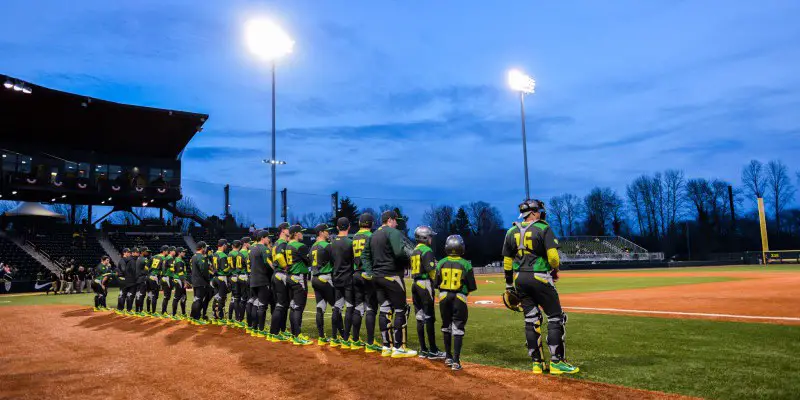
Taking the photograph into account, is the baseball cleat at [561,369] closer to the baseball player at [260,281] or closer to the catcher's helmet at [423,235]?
the catcher's helmet at [423,235]

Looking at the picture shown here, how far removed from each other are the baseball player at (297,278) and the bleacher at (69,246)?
36.0m

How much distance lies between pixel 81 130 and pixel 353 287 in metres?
47.1

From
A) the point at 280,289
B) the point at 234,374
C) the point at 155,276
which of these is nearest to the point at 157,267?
the point at 155,276

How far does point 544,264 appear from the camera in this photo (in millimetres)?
7105

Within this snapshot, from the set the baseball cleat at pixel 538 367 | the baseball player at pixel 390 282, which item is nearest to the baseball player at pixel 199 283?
the baseball player at pixel 390 282

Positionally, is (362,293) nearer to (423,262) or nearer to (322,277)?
(322,277)

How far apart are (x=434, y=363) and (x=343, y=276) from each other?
8.75ft

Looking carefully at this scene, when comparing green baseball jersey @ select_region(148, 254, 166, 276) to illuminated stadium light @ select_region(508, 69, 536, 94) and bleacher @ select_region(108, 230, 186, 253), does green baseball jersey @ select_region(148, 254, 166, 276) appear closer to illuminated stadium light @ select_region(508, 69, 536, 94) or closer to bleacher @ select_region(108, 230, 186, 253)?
illuminated stadium light @ select_region(508, 69, 536, 94)

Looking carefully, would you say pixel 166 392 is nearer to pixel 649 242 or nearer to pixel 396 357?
pixel 396 357

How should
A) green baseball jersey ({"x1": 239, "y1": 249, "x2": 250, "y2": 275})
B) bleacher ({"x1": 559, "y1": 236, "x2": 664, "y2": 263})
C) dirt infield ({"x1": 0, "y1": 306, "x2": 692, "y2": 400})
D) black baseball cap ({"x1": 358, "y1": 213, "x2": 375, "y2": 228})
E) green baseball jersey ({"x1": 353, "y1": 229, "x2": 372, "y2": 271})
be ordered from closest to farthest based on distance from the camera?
dirt infield ({"x1": 0, "y1": 306, "x2": 692, "y2": 400}) → green baseball jersey ({"x1": 353, "y1": 229, "x2": 372, "y2": 271}) → black baseball cap ({"x1": 358, "y1": 213, "x2": 375, "y2": 228}) → green baseball jersey ({"x1": 239, "y1": 249, "x2": 250, "y2": 275}) → bleacher ({"x1": 559, "y1": 236, "x2": 664, "y2": 263})

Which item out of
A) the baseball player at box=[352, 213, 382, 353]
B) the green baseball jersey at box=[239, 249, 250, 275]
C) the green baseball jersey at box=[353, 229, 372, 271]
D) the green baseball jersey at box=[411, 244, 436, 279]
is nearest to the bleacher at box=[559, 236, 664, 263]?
the green baseball jersey at box=[239, 249, 250, 275]

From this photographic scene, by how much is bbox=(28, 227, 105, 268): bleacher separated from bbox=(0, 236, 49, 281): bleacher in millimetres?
1470

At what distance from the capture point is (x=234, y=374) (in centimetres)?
747

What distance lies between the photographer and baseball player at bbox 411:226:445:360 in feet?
27.1
